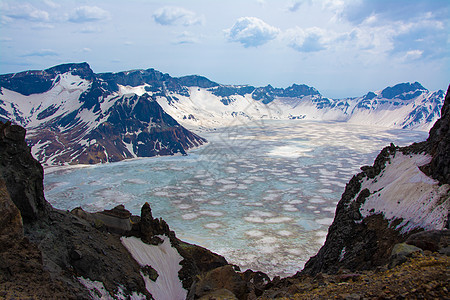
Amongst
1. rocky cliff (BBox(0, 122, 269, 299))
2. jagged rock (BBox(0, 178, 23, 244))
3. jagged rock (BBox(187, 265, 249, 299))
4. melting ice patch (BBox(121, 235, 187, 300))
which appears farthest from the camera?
melting ice patch (BBox(121, 235, 187, 300))

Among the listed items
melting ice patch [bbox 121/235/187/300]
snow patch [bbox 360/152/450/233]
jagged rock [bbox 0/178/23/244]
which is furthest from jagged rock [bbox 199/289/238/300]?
snow patch [bbox 360/152/450/233]

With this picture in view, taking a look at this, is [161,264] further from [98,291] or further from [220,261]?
[98,291]

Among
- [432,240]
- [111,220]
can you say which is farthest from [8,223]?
[432,240]

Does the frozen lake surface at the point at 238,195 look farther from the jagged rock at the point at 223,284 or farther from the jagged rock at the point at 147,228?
the jagged rock at the point at 223,284

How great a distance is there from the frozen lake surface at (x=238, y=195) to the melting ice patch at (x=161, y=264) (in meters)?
15.5

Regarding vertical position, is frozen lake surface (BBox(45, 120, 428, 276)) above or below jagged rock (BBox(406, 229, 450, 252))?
below

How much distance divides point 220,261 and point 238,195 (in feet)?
150

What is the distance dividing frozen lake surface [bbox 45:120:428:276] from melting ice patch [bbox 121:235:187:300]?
51.0 ft

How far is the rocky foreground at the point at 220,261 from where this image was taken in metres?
13.7

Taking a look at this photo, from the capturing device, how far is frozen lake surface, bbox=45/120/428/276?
55562mm

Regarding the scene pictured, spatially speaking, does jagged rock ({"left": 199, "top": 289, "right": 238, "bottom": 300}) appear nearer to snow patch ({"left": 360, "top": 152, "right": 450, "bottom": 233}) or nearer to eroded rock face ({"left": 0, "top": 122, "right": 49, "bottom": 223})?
snow patch ({"left": 360, "top": 152, "right": 450, "bottom": 233})

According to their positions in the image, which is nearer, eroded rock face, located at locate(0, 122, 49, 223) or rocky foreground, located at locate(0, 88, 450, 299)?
rocky foreground, located at locate(0, 88, 450, 299)

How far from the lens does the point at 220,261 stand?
41.1 metres

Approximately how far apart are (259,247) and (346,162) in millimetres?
90736
